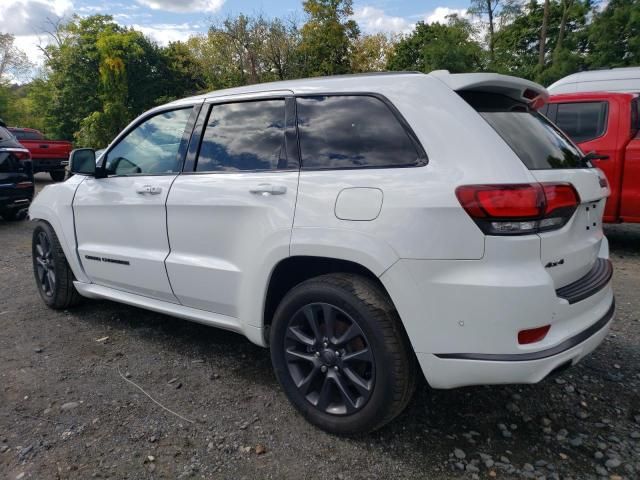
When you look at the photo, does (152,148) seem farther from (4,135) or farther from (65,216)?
(4,135)

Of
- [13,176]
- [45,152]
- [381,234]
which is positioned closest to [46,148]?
[45,152]

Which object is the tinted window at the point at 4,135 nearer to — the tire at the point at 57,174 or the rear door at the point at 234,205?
the rear door at the point at 234,205

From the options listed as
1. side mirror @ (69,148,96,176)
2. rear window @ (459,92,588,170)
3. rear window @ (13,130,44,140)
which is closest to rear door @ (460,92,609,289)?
rear window @ (459,92,588,170)

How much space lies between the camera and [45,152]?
14.9m

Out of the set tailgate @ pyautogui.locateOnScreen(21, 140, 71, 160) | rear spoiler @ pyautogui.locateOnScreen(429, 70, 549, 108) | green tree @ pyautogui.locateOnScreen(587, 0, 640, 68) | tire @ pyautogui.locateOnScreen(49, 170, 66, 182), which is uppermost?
green tree @ pyautogui.locateOnScreen(587, 0, 640, 68)

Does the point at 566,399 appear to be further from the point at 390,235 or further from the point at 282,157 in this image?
the point at 282,157

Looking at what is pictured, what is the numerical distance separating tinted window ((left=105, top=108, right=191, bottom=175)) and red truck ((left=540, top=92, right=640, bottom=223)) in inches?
178

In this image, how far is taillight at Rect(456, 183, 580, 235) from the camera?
2.01m

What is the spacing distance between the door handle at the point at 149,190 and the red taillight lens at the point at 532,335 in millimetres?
2295

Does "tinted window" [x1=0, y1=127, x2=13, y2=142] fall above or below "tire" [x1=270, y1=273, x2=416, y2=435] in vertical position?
above

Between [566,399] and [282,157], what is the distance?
208 cm

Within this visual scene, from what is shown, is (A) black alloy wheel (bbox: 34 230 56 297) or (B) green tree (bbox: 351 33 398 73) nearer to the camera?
(A) black alloy wheel (bbox: 34 230 56 297)

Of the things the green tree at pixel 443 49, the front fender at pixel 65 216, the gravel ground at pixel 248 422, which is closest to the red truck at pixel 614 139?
the gravel ground at pixel 248 422

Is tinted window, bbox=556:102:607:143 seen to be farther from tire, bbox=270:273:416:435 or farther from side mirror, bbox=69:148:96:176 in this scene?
side mirror, bbox=69:148:96:176
